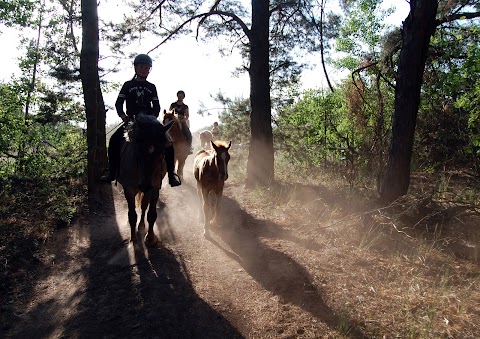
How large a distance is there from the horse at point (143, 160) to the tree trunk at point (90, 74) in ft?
10.4

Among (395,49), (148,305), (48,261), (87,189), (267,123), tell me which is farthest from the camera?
(267,123)

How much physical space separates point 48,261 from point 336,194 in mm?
6881

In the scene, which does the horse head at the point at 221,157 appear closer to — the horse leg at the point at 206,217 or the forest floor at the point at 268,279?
the horse leg at the point at 206,217

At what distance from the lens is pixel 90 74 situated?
29.1ft

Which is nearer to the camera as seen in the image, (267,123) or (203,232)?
(203,232)

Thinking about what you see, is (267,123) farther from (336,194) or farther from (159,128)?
(159,128)

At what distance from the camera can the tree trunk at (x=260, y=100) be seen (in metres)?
9.90

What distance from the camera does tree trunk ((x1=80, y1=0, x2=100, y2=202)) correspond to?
8.77 meters

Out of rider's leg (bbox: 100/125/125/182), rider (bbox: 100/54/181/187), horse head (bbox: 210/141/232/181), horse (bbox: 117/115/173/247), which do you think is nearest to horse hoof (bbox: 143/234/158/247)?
horse (bbox: 117/115/173/247)

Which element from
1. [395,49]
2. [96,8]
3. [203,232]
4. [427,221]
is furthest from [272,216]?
[96,8]

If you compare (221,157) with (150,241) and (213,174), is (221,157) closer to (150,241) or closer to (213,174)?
(213,174)

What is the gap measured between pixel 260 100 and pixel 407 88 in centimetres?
489

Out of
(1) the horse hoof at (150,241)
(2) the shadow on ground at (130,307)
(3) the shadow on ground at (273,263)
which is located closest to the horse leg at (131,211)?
(1) the horse hoof at (150,241)

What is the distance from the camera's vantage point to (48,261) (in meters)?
5.86
